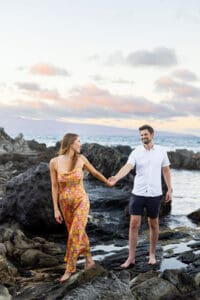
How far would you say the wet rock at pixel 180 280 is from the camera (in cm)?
805

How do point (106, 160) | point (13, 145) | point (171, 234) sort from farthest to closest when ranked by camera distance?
point (13, 145) → point (106, 160) → point (171, 234)

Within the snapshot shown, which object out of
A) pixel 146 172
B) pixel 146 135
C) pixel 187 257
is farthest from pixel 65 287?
pixel 187 257

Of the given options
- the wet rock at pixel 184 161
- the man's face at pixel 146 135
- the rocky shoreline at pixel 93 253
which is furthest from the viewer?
the wet rock at pixel 184 161

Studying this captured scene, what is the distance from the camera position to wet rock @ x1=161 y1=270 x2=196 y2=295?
805 cm

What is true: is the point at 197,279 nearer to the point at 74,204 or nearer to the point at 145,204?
the point at 145,204

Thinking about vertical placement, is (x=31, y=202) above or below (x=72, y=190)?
below

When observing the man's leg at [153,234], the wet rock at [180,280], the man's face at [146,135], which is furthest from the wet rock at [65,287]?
the man's face at [146,135]

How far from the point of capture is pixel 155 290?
7.73 meters

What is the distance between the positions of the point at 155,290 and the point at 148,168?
91.8 inches

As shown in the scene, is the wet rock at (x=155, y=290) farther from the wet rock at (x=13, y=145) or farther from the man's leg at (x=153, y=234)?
the wet rock at (x=13, y=145)

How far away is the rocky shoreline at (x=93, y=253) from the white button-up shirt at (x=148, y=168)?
1.48 m

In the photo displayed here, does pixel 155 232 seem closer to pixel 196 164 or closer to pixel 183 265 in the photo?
pixel 183 265

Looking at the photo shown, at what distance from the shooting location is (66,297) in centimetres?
682

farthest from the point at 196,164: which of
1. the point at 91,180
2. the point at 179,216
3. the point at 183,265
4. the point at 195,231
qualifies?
the point at 183,265
